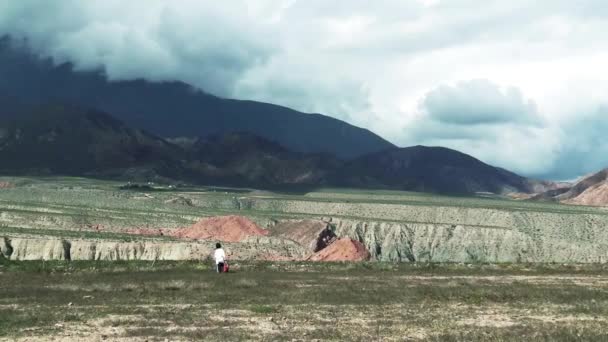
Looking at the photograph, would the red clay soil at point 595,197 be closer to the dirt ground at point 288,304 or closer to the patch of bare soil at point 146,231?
the patch of bare soil at point 146,231

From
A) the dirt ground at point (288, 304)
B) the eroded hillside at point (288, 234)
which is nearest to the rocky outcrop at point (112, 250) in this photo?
the eroded hillside at point (288, 234)

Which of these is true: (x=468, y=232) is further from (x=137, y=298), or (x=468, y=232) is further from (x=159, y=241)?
(x=137, y=298)

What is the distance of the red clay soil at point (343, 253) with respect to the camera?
2287 inches

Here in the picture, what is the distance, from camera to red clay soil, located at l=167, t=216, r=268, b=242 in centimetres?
6935

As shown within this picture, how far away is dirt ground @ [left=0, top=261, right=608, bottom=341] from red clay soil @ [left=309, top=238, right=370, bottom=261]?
2153 centimetres

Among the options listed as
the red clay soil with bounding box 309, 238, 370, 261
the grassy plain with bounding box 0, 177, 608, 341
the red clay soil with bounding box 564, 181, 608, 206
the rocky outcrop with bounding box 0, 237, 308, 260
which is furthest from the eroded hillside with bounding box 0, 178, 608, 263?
the red clay soil with bounding box 564, 181, 608, 206

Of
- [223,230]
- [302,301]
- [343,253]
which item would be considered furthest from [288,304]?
[223,230]

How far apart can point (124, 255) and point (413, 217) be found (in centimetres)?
5830

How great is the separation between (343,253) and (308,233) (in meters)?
14.0

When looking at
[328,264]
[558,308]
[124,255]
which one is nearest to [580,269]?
[328,264]

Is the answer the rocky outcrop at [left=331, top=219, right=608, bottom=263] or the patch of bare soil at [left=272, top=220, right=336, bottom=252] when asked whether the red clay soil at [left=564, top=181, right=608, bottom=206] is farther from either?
the patch of bare soil at [left=272, top=220, right=336, bottom=252]

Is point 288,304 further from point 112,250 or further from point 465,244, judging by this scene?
point 465,244

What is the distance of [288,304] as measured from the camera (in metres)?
23.8

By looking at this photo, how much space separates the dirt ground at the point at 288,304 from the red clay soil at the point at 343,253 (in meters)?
21.5
